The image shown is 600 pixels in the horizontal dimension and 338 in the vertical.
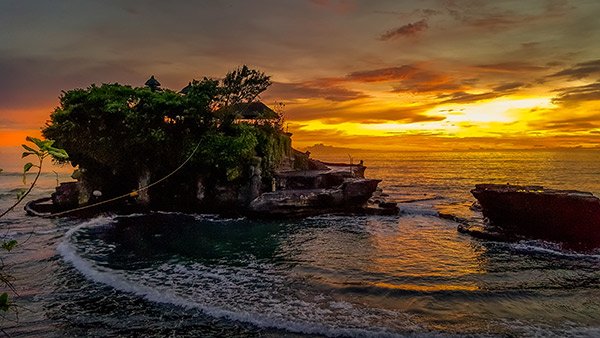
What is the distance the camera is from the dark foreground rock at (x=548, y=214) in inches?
893

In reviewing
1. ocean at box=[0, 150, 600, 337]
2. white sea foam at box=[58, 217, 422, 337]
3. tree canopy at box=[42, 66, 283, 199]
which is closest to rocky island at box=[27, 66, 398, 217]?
tree canopy at box=[42, 66, 283, 199]

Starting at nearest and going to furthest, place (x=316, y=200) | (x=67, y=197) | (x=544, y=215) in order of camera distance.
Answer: (x=544, y=215) → (x=316, y=200) → (x=67, y=197)

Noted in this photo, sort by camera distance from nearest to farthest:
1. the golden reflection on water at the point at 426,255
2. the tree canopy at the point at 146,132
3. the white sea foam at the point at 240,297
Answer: the white sea foam at the point at 240,297, the golden reflection on water at the point at 426,255, the tree canopy at the point at 146,132

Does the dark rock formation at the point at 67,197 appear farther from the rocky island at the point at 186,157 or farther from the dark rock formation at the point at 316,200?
the dark rock formation at the point at 316,200

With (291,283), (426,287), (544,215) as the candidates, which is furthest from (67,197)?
(544,215)

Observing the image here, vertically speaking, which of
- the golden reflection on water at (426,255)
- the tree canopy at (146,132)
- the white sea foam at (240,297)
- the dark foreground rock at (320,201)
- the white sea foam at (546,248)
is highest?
the tree canopy at (146,132)

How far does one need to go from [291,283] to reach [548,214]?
724 inches

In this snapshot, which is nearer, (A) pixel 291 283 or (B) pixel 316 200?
(A) pixel 291 283

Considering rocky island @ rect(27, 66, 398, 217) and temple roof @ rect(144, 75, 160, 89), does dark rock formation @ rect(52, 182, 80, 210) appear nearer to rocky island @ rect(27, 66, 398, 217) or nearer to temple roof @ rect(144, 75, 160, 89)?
rocky island @ rect(27, 66, 398, 217)

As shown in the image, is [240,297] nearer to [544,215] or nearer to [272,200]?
[272,200]

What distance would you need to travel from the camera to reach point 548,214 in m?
23.8

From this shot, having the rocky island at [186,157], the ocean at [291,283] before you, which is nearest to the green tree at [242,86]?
the rocky island at [186,157]

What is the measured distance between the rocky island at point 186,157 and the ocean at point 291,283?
20.4ft

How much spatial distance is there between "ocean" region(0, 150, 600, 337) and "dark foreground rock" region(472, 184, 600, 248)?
146cm
